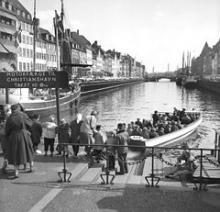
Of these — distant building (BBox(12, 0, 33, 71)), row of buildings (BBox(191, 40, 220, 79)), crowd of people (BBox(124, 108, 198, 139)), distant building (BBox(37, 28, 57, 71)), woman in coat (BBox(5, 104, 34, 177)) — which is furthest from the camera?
row of buildings (BBox(191, 40, 220, 79))

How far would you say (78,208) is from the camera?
6.62 metres

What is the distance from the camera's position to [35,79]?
43.7ft

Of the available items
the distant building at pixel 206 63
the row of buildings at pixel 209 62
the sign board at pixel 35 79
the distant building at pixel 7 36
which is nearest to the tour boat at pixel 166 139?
the sign board at pixel 35 79

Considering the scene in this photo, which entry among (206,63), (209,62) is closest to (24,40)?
(209,62)

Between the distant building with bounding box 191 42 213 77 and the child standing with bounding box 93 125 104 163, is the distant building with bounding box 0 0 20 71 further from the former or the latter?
the distant building with bounding box 191 42 213 77

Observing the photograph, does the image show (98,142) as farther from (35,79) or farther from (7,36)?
(7,36)

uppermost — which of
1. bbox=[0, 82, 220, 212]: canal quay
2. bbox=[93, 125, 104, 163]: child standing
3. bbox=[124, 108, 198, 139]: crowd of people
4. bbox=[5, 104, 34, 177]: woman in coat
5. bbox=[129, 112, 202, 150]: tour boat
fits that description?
bbox=[5, 104, 34, 177]: woman in coat

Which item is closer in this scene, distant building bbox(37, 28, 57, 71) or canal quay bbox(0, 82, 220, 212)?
canal quay bbox(0, 82, 220, 212)

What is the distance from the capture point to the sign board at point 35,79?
12609mm

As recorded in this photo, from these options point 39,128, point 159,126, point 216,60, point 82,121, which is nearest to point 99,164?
point 82,121

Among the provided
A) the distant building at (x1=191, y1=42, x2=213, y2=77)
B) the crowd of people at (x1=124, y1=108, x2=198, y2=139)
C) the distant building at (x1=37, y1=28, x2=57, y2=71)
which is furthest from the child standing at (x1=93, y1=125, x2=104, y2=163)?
the distant building at (x1=191, y1=42, x2=213, y2=77)

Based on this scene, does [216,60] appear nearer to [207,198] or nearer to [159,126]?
[159,126]

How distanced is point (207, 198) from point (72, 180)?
11.1 feet

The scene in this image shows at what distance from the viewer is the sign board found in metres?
12.6
